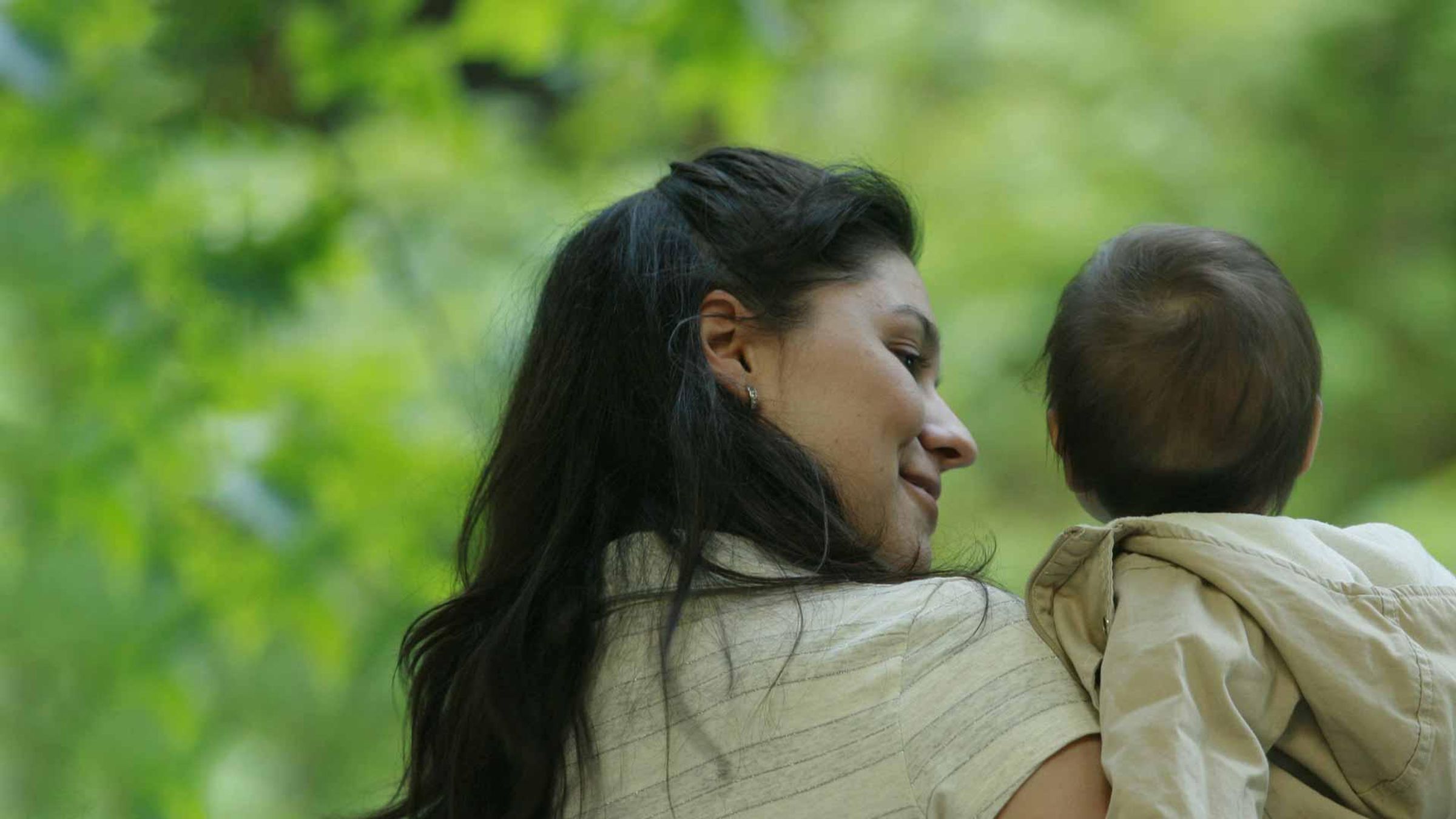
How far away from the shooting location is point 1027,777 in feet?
2.97

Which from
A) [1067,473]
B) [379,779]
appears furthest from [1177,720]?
[379,779]

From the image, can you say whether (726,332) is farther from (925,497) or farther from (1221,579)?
(1221,579)

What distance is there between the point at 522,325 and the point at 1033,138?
2749 millimetres

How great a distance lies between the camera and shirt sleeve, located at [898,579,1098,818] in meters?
0.91

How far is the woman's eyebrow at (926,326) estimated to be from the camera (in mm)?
1273

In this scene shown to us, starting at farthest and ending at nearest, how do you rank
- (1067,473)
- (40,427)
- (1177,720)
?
(40,427), (1067,473), (1177,720)

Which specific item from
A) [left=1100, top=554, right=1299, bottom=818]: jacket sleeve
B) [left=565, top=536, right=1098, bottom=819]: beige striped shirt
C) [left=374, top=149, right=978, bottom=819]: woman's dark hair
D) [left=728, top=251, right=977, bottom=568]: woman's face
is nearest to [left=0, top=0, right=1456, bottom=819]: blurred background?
[left=374, top=149, right=978, bottom=819]: woman's dark hair

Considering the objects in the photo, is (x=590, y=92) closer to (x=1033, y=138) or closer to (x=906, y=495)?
(x=1033, y=138)

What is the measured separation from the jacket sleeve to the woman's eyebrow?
0.37 meters

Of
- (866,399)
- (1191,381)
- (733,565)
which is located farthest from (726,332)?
(1191,381)

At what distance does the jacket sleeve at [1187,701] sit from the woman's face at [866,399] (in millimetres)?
289

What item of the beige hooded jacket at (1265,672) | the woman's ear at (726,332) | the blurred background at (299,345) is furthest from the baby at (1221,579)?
the blurred background at (299,345)

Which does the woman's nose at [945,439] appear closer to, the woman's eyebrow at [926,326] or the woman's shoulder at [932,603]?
the woman's eyebrow at [926,326]

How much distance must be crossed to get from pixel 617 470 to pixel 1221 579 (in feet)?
1.55
